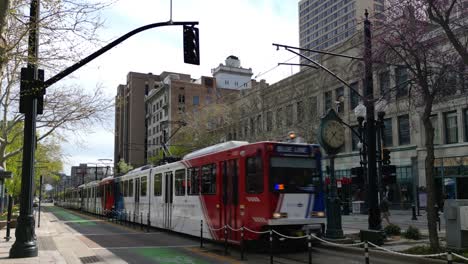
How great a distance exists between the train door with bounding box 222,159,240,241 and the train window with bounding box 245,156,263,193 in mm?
536

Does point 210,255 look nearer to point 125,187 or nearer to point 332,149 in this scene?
point 332,149

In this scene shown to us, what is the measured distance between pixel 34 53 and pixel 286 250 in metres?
9.06

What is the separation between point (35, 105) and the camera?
13844 mm

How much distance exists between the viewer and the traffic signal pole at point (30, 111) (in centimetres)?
1291

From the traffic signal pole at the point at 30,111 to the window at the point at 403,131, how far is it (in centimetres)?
3091

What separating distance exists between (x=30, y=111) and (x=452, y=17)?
39.3 ft

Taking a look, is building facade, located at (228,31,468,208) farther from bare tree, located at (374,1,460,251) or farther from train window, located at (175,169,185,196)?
bare tree, located at (374,1,460,251)

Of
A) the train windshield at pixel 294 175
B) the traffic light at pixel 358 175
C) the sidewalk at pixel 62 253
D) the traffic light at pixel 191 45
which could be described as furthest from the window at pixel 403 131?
the traffic light at pixel 191 45

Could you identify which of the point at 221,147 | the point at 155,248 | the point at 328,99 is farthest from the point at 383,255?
the point at 328,99

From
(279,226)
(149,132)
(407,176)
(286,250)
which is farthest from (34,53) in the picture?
(149,132)

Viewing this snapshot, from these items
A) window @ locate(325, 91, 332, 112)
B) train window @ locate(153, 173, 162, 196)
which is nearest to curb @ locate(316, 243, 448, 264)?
train window @ locate(153, 173, 162, 196)

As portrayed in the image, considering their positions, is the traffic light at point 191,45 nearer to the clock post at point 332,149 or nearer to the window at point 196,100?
→ the clock post at point 332,149

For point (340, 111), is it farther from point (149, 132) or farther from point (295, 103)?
point (149, 132)

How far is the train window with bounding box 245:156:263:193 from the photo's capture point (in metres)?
14.2
